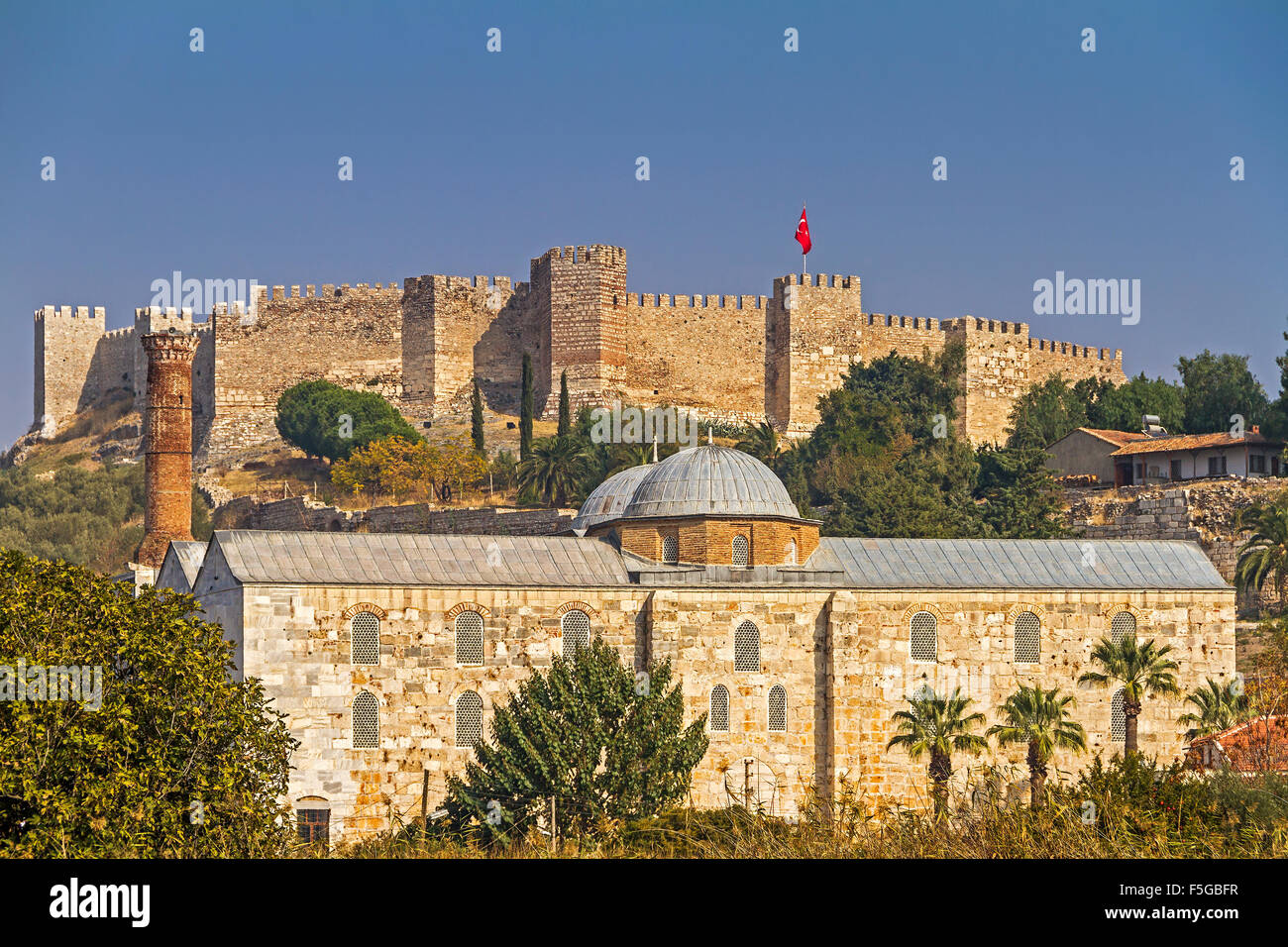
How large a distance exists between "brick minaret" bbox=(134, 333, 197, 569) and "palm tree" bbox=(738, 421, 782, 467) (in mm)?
28430

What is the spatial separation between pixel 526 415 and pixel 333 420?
10.8m

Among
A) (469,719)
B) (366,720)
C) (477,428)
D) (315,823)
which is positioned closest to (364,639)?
(366,720)

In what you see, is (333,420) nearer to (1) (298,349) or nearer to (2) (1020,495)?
(1) (298,349)

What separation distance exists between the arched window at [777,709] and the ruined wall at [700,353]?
132 ft

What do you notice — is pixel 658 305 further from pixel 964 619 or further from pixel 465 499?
pixel 964 619

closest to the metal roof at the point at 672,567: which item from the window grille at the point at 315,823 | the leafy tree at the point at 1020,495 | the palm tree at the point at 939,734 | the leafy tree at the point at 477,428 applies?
the palm tree at the point at 939,734

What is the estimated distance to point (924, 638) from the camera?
1594 inches

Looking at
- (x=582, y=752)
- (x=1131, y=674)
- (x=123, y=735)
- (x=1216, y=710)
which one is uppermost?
(x=123, y=735)

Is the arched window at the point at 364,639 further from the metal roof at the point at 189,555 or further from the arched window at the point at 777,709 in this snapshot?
the arched window at the point at 777,709

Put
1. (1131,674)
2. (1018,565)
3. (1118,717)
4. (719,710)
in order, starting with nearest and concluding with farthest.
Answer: (719,710)
(1131,674)
(1118,717)
(1018,565)

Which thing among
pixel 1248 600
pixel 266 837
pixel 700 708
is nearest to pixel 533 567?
pixel 700 708

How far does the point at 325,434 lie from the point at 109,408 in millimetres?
20476

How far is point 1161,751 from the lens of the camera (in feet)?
133

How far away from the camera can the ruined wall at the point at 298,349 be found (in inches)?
3273
